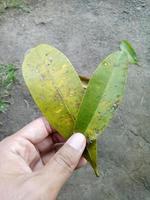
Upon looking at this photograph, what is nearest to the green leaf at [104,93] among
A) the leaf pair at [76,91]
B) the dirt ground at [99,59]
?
the leaf pair at [76,91]

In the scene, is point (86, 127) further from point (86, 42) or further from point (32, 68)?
point (86, 42)

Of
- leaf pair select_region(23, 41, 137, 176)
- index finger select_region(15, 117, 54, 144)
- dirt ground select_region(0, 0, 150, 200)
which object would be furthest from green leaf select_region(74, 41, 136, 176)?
dirt ground select_region(0, 0, 150, 200)

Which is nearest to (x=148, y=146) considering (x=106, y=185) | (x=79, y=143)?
(x=106, y=185)

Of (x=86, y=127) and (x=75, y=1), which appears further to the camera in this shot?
(x=75, y=1)

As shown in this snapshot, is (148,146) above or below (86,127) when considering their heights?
below

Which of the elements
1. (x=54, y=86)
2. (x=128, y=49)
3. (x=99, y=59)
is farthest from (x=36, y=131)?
(x=99, y=59)

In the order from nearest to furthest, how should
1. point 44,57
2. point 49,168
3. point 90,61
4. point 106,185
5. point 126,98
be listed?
point 49,168, point 44,57, point 106,185, point 126,98, point 90,61
